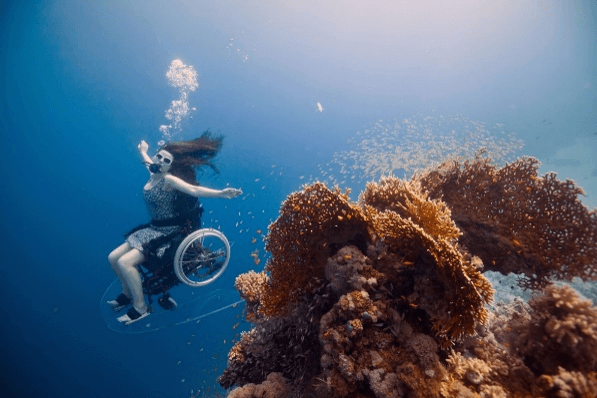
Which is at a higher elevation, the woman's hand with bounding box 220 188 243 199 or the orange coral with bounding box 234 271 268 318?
the woman's hand with bounding box 220 188 243 199

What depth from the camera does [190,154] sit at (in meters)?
7.66

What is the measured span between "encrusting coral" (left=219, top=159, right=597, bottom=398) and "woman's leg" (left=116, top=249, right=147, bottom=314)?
3.57m

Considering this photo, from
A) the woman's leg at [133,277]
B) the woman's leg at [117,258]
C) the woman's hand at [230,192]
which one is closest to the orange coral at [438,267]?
the woman's hand at [230,192]

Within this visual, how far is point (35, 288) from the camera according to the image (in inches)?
1580

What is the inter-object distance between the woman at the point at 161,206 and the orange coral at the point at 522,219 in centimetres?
557

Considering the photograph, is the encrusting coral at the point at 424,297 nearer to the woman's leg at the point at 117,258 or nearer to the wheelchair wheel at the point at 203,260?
the wheelchair wheel at the point at 203,260

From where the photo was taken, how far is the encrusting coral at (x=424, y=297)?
8.25 ft

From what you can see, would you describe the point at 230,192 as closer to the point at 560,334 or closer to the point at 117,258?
the point at 117,258

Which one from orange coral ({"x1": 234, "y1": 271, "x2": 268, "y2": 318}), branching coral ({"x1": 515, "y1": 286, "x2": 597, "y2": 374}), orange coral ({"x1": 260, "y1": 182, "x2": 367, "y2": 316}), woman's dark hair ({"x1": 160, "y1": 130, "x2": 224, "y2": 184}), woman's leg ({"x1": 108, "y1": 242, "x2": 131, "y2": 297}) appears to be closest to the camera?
branching coral ({"x1": 515, "y1": 286, "x2": 597, "y2": 374})

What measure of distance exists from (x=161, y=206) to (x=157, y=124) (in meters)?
55.8

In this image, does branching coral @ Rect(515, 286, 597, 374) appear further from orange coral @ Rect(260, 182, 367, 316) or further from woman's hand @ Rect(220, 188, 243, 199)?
woman's hand @ Rect(220, 188, 243, 199)

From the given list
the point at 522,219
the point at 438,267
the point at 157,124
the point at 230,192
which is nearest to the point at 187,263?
the point at 230,192

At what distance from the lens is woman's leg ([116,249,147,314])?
22.6ft

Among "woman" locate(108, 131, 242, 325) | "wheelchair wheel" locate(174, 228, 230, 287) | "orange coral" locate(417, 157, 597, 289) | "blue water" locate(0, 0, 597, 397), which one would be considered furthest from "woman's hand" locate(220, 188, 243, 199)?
"blue water" locate(0, 0, 597, 397)
